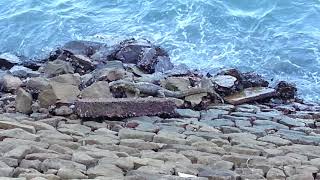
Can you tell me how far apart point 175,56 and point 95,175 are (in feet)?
26.0

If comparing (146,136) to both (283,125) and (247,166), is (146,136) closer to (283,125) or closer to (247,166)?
(247,166)

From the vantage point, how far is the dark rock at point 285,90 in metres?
10.1

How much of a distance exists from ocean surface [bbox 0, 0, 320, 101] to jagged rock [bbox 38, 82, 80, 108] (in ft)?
14.8

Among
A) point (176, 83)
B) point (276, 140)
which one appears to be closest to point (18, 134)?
point (276, 140)

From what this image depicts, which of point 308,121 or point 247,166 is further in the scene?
point 308,121


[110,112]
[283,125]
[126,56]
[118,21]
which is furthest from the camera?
[118,21]

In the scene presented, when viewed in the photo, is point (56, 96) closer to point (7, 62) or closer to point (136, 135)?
point (136, 135)

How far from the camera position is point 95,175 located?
5.11 metres

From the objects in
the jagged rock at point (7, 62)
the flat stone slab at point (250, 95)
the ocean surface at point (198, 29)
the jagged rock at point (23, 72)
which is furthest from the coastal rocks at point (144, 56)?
the jagged rock at point (7, 62)

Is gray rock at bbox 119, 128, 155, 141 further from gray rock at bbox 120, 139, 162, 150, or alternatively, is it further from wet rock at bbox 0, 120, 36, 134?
wet rock at bbox 0, 120, 36, 134

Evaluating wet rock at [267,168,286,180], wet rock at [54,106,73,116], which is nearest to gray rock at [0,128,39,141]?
wet rock at [54,106,73,116]

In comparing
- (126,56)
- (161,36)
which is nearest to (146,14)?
(161,36)

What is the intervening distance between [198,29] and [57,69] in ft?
18.2

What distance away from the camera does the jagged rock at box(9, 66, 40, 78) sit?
10.3 metres
